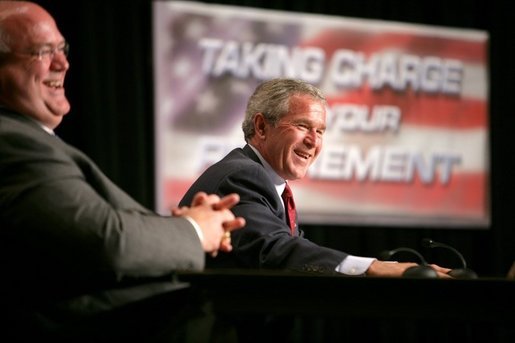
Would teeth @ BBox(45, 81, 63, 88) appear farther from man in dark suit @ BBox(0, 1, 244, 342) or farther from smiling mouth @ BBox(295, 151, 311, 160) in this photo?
smiling mouth @ BBox(295, 151, 311, 160)

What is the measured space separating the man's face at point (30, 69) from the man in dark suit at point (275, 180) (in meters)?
0.76

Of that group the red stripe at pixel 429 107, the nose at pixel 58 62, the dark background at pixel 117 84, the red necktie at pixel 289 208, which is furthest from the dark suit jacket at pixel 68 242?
the red stripe at pixel 429 107

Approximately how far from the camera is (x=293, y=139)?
2.90 meters

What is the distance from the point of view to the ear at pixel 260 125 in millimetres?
2921

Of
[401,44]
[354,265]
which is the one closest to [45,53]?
[354,265]

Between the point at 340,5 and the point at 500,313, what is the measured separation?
13.5ft

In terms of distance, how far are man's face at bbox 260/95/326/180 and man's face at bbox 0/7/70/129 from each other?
3.70ft

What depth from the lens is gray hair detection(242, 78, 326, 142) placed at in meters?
2.90

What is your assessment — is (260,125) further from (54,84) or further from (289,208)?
(54,84)

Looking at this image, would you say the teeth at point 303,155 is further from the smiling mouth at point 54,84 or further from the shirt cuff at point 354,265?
the smiling mouth at point 54,84

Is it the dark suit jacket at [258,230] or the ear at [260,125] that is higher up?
the ear at [260,125]

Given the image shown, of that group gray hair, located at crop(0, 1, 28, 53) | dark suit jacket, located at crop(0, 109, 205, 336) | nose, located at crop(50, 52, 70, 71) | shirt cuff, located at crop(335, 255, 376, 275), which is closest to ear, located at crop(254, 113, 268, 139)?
shirt cuff, located at crop(335, 255, 376, 275)

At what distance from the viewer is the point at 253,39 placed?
515 cm

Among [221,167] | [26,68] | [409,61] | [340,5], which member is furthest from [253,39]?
[26,68]
